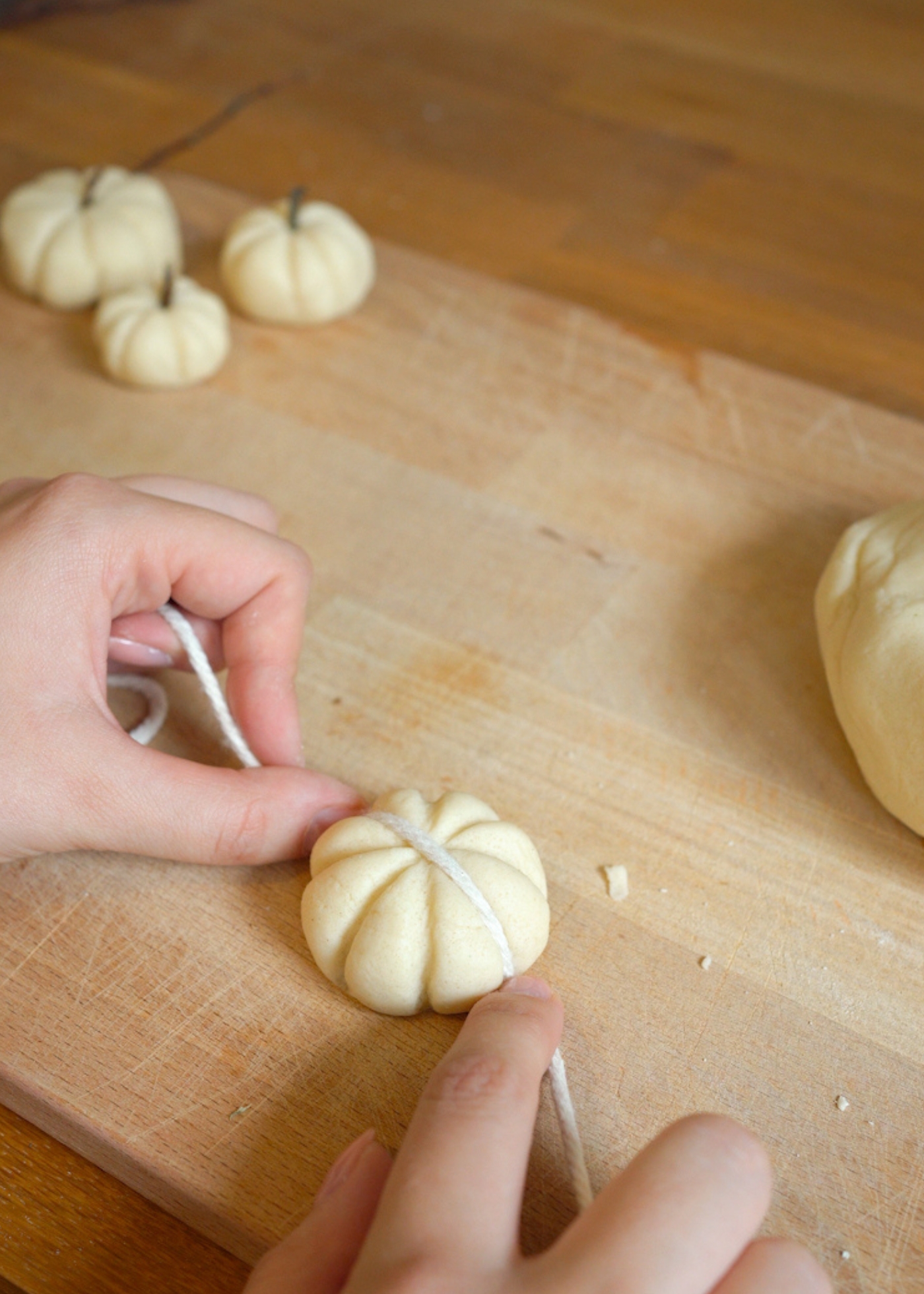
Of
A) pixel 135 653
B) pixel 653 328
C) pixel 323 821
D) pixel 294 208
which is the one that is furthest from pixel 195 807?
pixel 653 328

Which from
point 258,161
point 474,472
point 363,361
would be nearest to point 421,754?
point 474,472

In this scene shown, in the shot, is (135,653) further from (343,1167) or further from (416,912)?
(343,1167)

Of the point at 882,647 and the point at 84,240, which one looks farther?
the point at 84,240

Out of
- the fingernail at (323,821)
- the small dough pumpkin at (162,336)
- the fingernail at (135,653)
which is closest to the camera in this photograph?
the fingernail at (323,821)

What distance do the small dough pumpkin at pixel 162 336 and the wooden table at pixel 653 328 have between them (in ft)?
0.25

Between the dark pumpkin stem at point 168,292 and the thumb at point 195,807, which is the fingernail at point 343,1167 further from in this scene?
the dark pumpkin stem at point 168,292

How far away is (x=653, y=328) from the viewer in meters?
1.87

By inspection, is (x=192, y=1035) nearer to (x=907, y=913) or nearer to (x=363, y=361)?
(x=907, y=913)

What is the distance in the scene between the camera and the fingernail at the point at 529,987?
961mm

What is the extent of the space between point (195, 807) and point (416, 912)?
222mm

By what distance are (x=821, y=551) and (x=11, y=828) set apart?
3.29 feet

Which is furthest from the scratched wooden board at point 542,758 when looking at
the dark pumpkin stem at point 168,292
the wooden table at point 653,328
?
the dark pumpkin stem at point 168,292

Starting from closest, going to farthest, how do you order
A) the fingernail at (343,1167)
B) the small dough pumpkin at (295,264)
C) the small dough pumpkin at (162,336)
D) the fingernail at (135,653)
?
the fingernail at (343,1167) → the fingernail at (135,653) → the small dough pumpkin at (162,336) → the small dough pumpkin at (295,264)

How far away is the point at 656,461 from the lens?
1567mm
